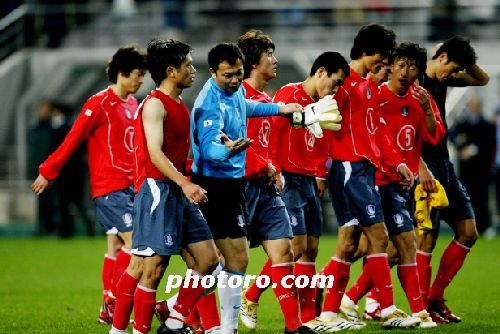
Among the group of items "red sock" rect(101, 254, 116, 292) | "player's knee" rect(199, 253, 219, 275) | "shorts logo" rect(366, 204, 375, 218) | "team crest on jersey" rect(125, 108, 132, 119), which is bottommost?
"red sock" rect(101, 254, 116, 292)

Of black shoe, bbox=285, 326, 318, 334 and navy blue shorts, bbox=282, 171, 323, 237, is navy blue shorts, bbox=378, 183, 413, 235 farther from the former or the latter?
black shoe, bbox=285, 326, 318, 334

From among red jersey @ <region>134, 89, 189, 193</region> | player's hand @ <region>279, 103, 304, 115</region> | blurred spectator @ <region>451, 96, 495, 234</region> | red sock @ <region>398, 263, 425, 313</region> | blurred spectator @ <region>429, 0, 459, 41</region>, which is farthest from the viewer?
blurred spectator @ <region>429, 0, 459, 41</region>

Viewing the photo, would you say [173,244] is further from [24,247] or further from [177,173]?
[24,247]

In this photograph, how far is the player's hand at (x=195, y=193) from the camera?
322 inches

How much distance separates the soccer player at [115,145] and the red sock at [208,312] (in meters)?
1.92

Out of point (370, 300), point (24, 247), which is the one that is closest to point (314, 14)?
point (24, 247)

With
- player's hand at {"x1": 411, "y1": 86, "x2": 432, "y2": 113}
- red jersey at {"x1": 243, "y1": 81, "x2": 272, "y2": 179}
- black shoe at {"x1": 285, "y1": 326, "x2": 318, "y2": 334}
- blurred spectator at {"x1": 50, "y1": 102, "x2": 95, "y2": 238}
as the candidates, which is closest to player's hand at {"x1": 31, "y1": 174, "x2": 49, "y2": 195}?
red jersey at {"x1": 243, "y1": 81, "x2": 272, "y2": 179}

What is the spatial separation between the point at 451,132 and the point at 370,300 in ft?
39.1

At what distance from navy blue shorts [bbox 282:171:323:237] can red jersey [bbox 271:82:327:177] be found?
0.07 metres

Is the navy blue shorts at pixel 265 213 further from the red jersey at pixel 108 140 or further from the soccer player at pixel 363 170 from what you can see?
the red jersey at pixel 108 140

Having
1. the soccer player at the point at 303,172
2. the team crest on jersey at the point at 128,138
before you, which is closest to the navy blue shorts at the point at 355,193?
the soccer player at the point at 303,172

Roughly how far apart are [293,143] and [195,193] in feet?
6.85

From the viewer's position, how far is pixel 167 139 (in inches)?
343

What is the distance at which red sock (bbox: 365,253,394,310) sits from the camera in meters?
10.0
